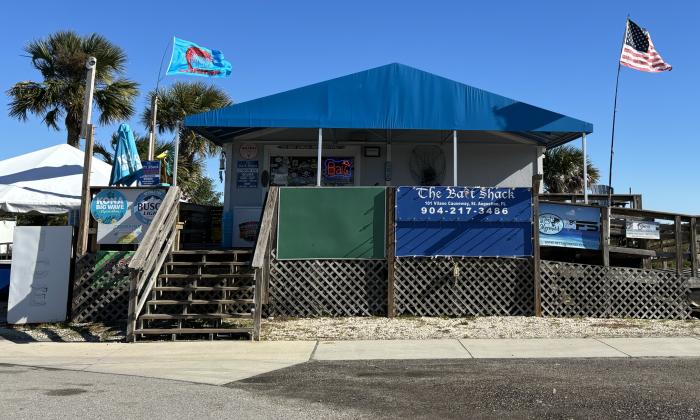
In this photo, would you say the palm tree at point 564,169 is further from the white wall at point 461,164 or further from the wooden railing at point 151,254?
the wooden railing at point 151,254

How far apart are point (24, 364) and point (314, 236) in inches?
210

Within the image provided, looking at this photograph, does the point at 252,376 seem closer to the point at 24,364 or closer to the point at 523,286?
the point at 24,364

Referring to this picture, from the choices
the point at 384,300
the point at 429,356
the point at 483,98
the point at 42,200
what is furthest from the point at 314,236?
the point at 42,200

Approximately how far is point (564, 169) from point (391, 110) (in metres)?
13.7

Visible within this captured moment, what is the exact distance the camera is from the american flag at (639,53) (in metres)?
13.3

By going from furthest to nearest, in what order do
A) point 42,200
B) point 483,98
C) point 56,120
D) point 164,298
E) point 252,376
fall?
point 56,120 → point 42,200 → point 483,98 → point 164,298 → point 252,376

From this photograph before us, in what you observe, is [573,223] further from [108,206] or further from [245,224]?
[108,206]

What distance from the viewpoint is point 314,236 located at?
36.4 ft

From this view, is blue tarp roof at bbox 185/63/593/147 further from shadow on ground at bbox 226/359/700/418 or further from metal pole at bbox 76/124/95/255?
shadow on ground at bbox 226/359/700/418

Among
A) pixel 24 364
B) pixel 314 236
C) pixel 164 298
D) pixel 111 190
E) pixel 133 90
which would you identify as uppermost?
pixel 133 90

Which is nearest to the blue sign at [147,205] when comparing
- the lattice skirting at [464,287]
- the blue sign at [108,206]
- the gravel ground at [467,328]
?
the blue sign at [108,206]

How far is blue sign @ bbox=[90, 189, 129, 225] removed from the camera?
10.9m

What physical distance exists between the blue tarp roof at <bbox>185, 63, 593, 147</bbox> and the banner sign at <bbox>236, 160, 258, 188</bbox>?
2.26 m

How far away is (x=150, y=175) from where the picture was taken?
12.1 metres
